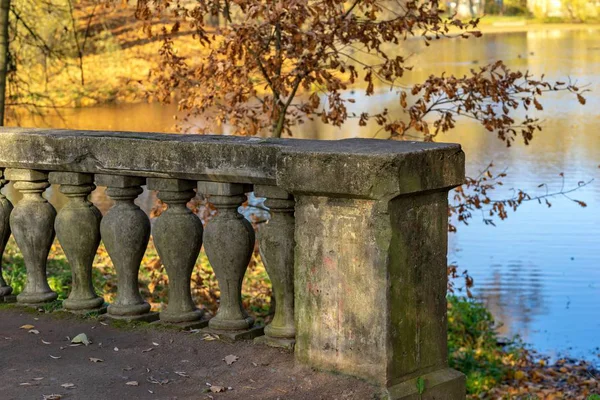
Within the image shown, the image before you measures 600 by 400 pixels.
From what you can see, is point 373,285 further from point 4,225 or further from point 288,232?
point 4,225

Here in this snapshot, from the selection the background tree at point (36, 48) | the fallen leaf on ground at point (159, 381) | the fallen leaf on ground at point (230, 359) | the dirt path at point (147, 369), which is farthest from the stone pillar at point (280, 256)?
the background tree at point (36, 48)

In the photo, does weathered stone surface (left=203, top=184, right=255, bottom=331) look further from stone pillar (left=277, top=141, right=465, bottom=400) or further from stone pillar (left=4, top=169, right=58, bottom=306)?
stone pillar (left=4, top=169, right=58, bottom=306)

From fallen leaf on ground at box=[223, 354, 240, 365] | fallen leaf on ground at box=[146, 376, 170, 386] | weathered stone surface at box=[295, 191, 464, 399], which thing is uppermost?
weathered stone surface at box=[295, 191, 464, 399]

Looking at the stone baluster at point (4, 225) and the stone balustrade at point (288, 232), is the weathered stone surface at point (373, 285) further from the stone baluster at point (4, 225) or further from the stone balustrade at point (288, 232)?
the stone baluster at point (4, 225)

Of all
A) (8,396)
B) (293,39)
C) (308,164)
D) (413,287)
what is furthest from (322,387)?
(293,39)

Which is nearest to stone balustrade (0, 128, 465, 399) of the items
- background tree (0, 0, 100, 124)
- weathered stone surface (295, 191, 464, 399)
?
weathered stone surface (295, 191, 464, 399)

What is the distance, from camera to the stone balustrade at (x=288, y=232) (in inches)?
151

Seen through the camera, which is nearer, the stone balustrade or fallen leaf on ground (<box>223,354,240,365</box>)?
the stone balustrade

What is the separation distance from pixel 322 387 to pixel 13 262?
8.18 metres

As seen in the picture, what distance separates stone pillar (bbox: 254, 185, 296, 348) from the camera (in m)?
4.41

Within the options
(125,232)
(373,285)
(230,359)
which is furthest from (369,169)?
(125,232)

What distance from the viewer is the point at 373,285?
385 centimetres

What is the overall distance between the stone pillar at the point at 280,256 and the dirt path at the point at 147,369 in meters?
0.11

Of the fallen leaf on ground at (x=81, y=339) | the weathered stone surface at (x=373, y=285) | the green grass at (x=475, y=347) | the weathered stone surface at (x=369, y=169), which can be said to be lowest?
the green grass at (x=475, y=347)
